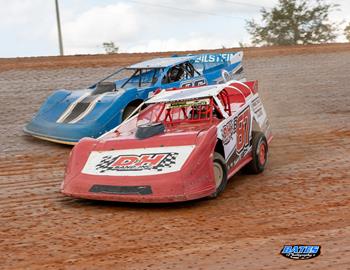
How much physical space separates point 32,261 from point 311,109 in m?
9.72

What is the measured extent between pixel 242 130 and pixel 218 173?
1025 mm

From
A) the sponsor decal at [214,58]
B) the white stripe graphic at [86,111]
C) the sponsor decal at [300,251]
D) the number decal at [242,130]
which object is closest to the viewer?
the sponsor decal at [300,251]

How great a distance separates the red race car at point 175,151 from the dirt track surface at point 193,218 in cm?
24

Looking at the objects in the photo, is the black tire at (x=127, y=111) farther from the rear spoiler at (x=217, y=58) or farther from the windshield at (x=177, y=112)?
the rear spoiler at (x=217, y=58)

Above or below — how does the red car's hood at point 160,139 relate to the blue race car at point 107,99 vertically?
above

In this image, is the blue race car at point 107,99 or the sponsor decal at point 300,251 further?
the blue race car at point 107,99

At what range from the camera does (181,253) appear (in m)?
5.41

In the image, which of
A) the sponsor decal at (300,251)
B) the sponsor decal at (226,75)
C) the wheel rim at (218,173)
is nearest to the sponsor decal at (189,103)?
the wheel rim at (218,173)

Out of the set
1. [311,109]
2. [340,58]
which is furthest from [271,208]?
[340,58]

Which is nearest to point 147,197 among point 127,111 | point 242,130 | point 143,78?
point 242,130

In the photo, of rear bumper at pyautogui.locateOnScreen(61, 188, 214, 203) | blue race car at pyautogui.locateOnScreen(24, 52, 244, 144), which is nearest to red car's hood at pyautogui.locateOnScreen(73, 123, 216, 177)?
rear bumper at pyautogui.locateOnScreen(61, 188, 214, 203)

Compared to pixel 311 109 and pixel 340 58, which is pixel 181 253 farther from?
pixel 340 58

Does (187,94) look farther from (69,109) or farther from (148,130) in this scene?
(69,109)

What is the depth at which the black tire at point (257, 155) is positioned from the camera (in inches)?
324
